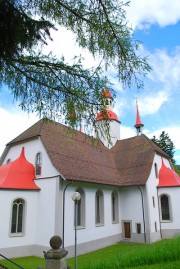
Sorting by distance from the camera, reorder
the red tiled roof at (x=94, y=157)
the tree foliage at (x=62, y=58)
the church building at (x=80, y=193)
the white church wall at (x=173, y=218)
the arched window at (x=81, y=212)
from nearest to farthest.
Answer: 1. the tree foliage at (x=62, y=58)
2. the church building at (x=80, y=193)
3. the arched window at (x=81, y=212)
4. the red tiled roof at (x=94, y=157)
5. the white church wall at (x=173, y=218)

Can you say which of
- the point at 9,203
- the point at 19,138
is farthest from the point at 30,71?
the point at 19,138

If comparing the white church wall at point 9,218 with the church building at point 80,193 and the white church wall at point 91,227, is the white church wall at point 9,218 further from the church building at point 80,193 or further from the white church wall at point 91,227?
the white church wall at point 91,227

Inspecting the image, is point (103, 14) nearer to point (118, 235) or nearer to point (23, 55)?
point (23, 55)

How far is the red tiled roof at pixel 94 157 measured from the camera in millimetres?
16641

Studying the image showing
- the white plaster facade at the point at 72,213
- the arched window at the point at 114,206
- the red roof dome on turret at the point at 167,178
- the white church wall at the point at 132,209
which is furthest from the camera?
the red roof dome on turret at the point at 167,178

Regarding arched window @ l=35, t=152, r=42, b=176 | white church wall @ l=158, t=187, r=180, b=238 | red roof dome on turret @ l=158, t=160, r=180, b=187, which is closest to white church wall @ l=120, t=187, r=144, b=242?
white church wall @ l=158, t=187, r=180, b=238

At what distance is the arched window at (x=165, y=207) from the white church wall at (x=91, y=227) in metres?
4.19

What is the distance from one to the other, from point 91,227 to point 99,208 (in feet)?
7.06

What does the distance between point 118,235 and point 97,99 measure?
17.3 m

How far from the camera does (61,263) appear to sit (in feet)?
23.0

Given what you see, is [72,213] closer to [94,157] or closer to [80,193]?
[80,193]

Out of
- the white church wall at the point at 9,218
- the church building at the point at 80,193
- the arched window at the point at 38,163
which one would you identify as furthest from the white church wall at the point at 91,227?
the arched window at the point at 38,163

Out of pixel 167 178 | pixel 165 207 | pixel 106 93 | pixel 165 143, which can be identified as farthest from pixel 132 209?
pixel 165 143

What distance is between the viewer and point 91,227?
16.8m
